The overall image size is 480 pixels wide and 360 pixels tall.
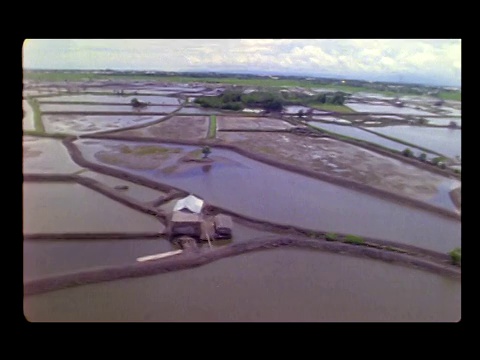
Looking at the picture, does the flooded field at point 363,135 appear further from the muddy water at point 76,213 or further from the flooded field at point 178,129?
the muddy water at point 76,213

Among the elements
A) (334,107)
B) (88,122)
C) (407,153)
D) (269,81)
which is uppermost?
(269,81)

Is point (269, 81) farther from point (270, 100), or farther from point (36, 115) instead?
point (36, 115)

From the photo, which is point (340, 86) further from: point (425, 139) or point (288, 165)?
point (288, 165)

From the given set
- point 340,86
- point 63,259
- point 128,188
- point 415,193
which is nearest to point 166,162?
point 128,188

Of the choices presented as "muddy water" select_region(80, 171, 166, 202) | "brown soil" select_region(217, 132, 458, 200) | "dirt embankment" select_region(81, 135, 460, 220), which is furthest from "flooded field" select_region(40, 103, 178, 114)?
"muddy water" select_region(80, 171, 166, 202)

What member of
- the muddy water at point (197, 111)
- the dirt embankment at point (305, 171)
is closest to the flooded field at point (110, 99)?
the muddy water at point (197, 111)

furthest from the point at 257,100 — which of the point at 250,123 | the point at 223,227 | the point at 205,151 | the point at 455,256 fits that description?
the point at 455,256
